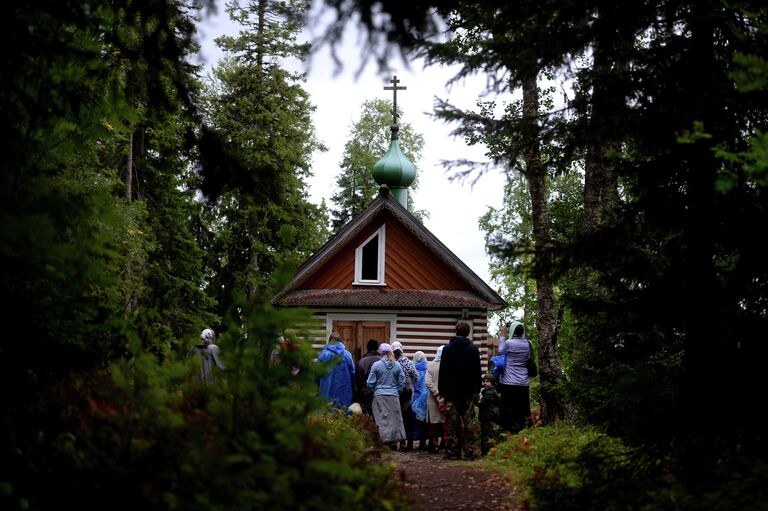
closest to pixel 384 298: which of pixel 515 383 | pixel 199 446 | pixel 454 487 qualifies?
pixel 515 383

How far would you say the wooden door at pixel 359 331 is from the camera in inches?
1009

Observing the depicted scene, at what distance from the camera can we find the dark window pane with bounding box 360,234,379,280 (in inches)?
1051

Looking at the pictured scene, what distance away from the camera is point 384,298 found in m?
25.4

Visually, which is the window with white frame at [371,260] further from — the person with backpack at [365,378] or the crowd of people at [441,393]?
the person with backpack at [365,378]

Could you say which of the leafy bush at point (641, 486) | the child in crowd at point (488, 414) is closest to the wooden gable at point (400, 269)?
the child in crowd at point (488, 414)

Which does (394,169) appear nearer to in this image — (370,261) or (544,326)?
(370,261)

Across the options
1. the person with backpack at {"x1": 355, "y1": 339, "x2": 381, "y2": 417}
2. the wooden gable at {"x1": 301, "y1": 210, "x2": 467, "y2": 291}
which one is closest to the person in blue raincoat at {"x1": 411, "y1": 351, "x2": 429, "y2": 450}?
the person with backpack at {"x1": 355, "y1": 339, "x2": 381, "y2": 417}

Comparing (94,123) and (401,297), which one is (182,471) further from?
(401,297)

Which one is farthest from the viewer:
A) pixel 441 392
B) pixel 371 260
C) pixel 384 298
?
pixel 371 260

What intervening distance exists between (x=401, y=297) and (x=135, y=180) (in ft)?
32.1

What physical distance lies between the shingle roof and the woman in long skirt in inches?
394

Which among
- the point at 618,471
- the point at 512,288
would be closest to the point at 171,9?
the point at 618,471

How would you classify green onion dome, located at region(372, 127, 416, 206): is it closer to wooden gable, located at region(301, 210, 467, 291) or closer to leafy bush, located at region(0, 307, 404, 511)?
wooden gable, located at region(301, 210, 467, 291)

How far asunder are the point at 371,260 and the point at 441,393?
13.6 meters
